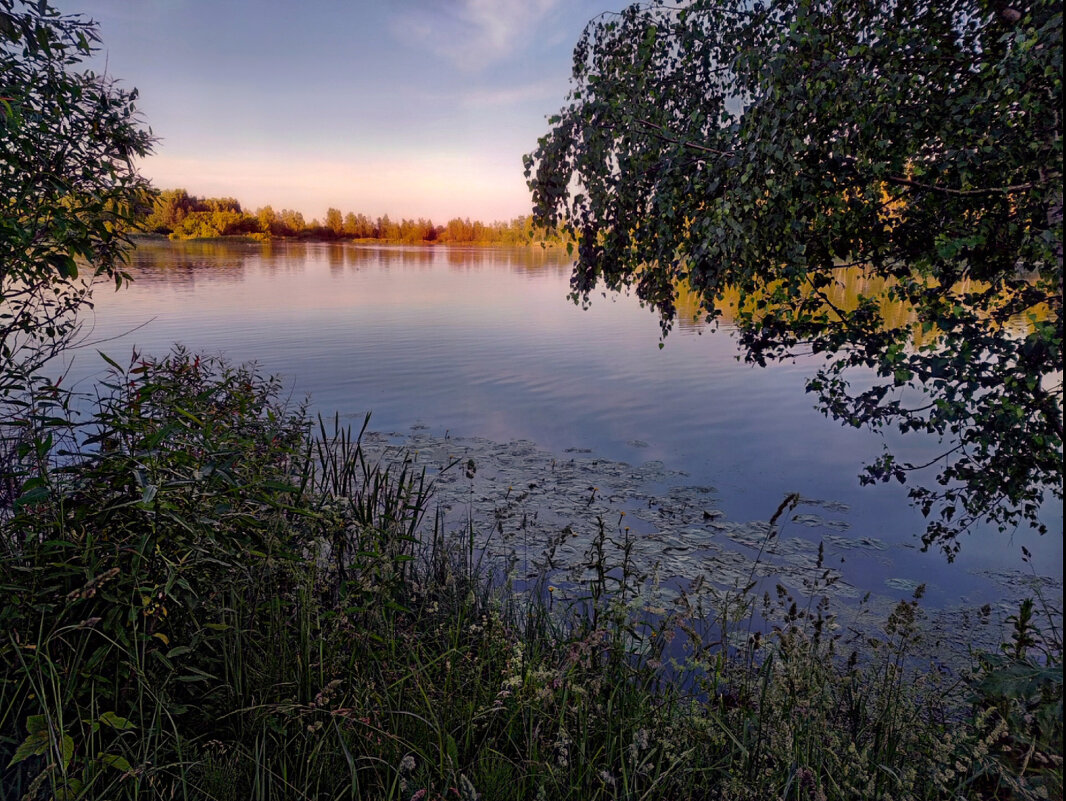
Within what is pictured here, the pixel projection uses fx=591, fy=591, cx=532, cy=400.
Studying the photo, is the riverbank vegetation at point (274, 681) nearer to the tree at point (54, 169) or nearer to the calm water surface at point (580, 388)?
the tree at point (54, 169)

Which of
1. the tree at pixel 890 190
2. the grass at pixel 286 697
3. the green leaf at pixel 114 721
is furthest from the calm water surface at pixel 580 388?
the green leaf at pixel 114 721

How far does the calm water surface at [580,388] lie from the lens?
25.6ft

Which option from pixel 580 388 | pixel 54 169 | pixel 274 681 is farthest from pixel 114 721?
pixel 580 388

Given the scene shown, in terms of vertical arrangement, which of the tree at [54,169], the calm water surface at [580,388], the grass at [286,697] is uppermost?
the tree at [54,169]

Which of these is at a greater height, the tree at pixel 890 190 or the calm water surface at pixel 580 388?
the tree at pixel 890 190

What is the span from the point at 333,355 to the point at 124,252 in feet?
43.6

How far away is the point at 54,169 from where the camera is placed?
13.6ft

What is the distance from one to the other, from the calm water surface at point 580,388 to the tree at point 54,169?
3265mm

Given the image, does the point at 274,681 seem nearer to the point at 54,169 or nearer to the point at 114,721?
the point at 114,721

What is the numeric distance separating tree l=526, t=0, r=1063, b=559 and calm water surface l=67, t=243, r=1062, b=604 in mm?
3125

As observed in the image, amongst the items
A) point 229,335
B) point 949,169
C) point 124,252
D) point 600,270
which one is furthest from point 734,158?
point 229,335

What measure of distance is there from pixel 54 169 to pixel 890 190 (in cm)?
601

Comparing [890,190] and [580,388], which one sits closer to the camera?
[890,190]

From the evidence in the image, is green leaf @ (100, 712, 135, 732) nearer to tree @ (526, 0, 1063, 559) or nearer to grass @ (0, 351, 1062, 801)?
grass @ (0, 351, 1062, 801)
